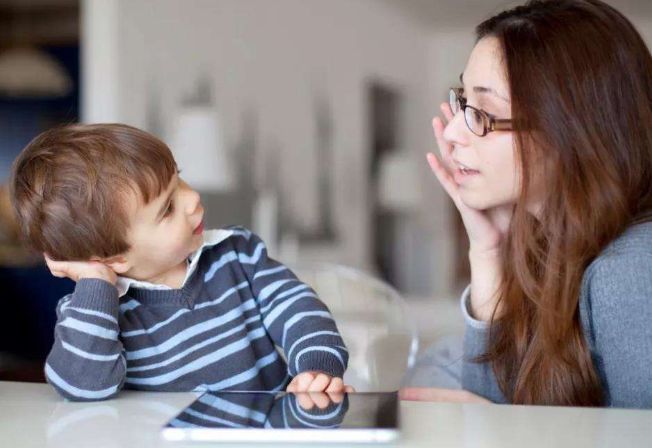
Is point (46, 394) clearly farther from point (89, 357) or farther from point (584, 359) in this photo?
point (584, 359)

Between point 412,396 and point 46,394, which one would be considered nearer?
point 46,394

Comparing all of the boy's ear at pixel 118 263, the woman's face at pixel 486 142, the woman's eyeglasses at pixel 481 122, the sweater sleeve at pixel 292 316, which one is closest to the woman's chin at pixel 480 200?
the woman's face at pixel 486 142

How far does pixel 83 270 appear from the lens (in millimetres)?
1173

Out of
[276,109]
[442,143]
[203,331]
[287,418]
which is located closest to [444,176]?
[442,143]

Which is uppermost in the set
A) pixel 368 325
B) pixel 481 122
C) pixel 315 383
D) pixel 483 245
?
pixel 481 122

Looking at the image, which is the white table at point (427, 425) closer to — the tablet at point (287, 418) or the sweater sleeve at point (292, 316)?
the tablet at point (287, 418)

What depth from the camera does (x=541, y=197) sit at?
4.42 feet

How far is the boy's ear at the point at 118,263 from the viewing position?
1211 mm

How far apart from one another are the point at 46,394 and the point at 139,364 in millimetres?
135

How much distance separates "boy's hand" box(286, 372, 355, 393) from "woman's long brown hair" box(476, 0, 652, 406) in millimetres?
333

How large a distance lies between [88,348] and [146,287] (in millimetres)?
169

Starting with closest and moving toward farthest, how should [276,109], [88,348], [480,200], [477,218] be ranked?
[88,348] < [480,200] < [477,218] < [276,109]

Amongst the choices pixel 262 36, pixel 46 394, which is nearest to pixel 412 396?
pixel 46 394

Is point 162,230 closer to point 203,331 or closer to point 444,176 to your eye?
point 203,331
